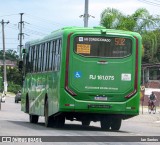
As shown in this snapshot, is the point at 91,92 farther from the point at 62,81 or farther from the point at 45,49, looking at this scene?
the point at 45,49

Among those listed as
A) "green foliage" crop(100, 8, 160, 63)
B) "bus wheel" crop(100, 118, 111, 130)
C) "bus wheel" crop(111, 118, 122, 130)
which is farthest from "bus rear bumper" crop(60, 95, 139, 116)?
"green foliage" crop(100, 8, 160, 63)

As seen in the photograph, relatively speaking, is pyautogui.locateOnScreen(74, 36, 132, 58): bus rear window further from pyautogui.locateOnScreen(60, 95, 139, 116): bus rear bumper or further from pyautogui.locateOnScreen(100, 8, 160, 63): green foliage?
pyautogui.locateOnScreen(100, 8, 160, 63): green foliage

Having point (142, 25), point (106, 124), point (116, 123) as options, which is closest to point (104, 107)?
point (116, 123)

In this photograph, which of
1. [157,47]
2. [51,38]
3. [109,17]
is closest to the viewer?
[51,38]

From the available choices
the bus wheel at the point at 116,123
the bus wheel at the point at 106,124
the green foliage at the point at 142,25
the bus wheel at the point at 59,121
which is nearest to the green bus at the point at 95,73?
the bus wheel at the point at 59,121

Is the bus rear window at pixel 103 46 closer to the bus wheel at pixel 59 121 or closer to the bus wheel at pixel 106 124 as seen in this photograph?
the bus wheel at pixel 59 121

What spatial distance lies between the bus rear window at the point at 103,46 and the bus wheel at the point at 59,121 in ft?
8.74

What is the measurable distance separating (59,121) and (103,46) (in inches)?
129

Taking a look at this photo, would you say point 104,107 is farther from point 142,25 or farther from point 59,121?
point 142,25

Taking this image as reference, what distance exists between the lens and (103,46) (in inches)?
884

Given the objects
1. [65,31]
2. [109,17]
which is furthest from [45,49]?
[109,17]

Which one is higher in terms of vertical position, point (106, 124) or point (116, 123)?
point (116, 123)

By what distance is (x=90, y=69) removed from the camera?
22.3 metres

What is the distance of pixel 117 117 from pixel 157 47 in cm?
6446
